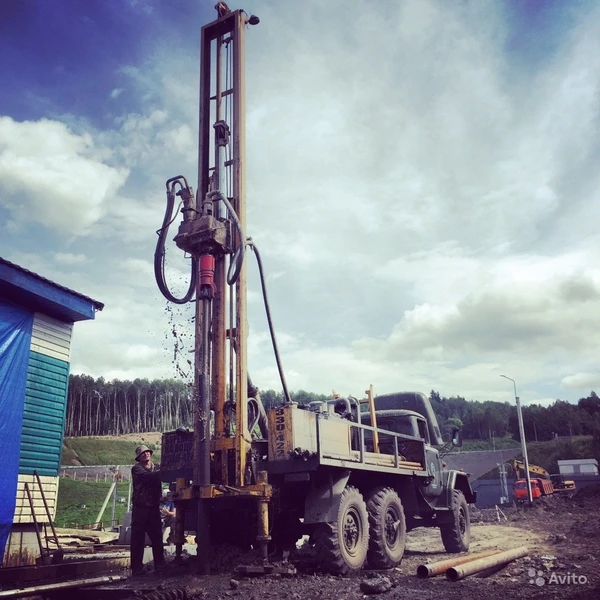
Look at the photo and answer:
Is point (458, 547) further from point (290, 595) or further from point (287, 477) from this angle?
point (290, 595)

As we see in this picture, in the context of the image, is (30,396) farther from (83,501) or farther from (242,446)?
(83,501)

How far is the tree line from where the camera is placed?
94188 millimetres

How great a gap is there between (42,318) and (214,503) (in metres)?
6.93

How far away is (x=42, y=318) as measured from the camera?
13.4m

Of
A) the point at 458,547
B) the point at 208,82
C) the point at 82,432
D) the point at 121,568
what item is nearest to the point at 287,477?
the point at 121,568

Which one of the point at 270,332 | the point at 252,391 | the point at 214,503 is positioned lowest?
the point at 214,503

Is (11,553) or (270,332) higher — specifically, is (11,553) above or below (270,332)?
below

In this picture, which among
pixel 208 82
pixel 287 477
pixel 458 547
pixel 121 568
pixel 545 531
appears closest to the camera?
pixel 287 477

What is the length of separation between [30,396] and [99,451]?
2718 inches

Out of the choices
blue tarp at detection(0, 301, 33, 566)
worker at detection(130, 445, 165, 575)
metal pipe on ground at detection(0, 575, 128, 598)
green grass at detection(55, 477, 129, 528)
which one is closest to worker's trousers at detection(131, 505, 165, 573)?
worker at detection(130, 445, 165, 575)

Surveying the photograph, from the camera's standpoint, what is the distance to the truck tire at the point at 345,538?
8.18 meters

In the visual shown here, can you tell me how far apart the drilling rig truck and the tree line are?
252 ft

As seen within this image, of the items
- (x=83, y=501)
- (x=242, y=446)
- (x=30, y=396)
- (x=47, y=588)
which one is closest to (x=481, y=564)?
(x=242, y=446)

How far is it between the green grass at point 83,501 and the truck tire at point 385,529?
1947 cm
